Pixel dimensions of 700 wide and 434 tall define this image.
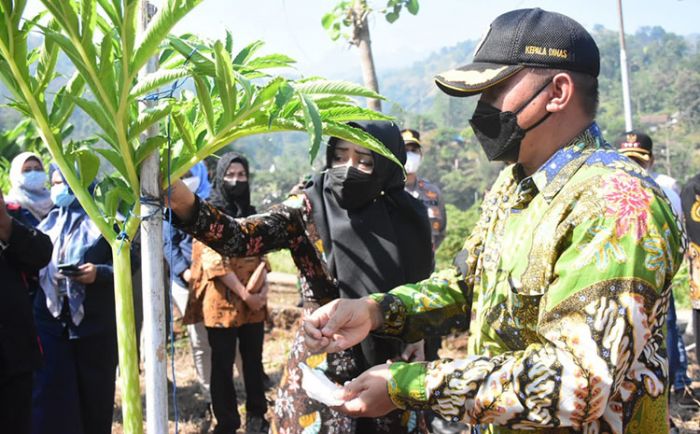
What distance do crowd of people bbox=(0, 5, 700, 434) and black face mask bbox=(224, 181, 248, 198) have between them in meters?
1.21

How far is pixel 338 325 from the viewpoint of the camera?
1854 millimetres

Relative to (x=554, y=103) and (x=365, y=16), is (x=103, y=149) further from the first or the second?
(x=365, y=16)

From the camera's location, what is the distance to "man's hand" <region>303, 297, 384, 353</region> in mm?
1856

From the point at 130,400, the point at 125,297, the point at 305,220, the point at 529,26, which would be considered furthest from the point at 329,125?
the point at 305,220

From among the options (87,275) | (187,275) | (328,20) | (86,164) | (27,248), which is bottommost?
(187,275)

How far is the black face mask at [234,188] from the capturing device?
4.86 meters

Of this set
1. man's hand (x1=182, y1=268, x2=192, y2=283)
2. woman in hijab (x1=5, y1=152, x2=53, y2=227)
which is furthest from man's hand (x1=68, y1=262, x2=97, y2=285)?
man's hand (x1=182, y1=268, x2=192, y2=283)

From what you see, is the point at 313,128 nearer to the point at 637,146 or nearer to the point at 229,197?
the point at 229,197

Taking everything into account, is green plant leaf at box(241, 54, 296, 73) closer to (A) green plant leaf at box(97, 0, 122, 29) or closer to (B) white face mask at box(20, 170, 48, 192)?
(A) green plant leaf at box(97, 0, 122, 29)

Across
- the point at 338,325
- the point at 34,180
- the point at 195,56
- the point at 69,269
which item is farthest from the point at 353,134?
the point at 34,180

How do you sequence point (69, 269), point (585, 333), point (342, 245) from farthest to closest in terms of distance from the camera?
point (69, 269)
point (342, 245)
point (585, 333)

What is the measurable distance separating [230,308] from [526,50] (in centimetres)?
343

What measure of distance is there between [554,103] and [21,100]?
4.24ft

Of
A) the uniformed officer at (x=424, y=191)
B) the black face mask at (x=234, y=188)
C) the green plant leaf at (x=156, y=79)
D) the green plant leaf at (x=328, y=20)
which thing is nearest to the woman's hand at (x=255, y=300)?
the black face mask at (x=234, y=188)
